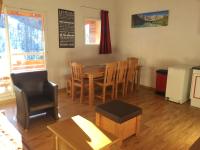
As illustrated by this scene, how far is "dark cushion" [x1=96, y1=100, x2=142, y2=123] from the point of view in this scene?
7.67 ft

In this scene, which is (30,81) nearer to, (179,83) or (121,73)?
(121,73)

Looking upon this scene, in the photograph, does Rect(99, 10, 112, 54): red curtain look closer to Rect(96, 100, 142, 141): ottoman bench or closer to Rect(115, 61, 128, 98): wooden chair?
Rect(115, 61, 128, 98): wooden chair

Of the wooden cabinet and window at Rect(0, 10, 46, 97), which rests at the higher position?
window at Rect(0, 10, 46, 97)

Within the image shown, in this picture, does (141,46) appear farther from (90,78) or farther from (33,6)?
(33,6)

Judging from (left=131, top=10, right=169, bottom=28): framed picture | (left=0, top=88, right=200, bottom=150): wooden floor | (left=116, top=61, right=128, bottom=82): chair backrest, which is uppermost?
(left=131, top=10, right=169, bottom=28): framed picture

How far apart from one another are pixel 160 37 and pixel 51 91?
3225 millimetres

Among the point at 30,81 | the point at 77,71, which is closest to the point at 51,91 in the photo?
the point at 30,81

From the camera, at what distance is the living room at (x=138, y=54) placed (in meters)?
2.69

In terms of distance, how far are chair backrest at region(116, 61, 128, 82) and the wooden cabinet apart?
1.47m

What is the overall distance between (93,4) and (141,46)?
1.85m

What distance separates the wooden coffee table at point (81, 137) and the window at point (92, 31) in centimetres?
348

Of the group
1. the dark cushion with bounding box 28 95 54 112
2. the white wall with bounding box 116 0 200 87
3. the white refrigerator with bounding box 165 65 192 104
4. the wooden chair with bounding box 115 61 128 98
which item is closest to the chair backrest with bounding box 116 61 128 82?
the wooden chair with bounding box 115 61 128 98

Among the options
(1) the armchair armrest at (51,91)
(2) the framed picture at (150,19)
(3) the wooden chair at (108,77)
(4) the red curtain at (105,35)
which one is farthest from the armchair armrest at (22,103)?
A: (2) the framed picture at (150,19)

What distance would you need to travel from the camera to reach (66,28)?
4.62 m
